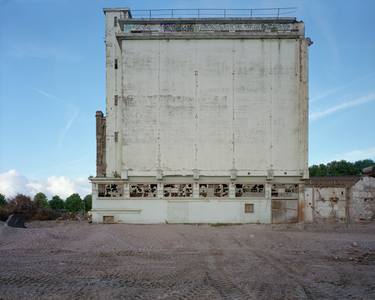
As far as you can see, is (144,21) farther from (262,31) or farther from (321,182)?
(321,182)

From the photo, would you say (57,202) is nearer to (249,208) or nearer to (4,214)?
(4,214)

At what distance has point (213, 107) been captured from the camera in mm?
29984

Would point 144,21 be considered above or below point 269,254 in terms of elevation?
above

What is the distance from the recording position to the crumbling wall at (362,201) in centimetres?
2919

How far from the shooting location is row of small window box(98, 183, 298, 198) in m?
29.5

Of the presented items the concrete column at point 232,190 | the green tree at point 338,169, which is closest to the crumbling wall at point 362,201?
the concrete column at point 232,190

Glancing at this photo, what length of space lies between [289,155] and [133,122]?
1211cm

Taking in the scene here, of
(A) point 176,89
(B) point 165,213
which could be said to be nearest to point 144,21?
(A) point 176,89

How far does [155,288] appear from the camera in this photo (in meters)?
10.7

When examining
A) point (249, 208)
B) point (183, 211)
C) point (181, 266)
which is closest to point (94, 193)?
point (183, 211)

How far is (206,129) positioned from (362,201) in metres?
12.8

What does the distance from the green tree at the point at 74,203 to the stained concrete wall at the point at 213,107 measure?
43420 millimetres

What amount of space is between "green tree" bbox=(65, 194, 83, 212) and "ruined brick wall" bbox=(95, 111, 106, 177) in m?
40.1

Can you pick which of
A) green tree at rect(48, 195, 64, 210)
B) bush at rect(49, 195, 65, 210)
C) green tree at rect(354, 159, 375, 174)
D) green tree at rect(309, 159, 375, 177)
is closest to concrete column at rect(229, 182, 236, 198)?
green tree at rect(309, 159, 375, 177)
